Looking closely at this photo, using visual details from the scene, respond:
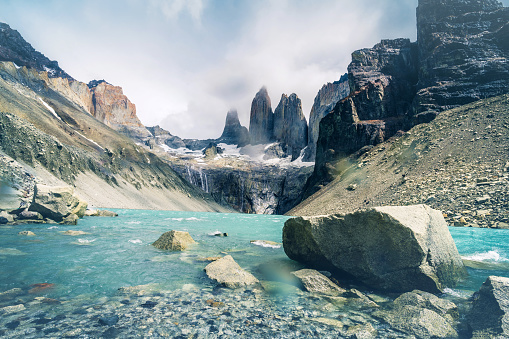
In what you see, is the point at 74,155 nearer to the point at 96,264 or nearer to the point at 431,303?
the point at 96,264

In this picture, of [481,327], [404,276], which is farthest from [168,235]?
[481,327]

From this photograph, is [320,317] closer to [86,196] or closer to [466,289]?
[466,289]

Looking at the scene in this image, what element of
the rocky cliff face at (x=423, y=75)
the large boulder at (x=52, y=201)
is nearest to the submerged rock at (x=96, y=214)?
the large boulder at (x=52, y=201)

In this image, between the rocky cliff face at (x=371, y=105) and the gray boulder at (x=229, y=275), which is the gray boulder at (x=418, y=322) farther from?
the rocky cliff face at (x=371, y=105)

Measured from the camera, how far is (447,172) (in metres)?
41.2

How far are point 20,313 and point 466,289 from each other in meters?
14.6

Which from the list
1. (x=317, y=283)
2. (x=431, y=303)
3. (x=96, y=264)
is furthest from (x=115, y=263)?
(x=431, y=303)

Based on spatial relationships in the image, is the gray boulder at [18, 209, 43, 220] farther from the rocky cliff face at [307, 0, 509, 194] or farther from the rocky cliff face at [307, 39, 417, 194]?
the rocky cliff face at [307, 0, 509, 194]

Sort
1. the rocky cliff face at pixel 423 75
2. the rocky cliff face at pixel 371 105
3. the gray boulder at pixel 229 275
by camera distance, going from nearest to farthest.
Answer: the gray boulder at pixel 229 275 → the rocky cliff face at pixel 423 75 → the rocky cliff face at pixel 371 105

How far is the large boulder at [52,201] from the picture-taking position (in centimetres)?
2603

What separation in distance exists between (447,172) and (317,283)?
148 feet

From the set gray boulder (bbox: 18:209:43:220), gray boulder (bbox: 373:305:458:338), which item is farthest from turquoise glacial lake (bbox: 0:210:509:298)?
gray boulder (bbox: 18:209:43:220)

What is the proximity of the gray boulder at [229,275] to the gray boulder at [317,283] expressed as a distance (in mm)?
2056

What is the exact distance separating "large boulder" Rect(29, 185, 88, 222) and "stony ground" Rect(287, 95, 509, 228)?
46.4m
